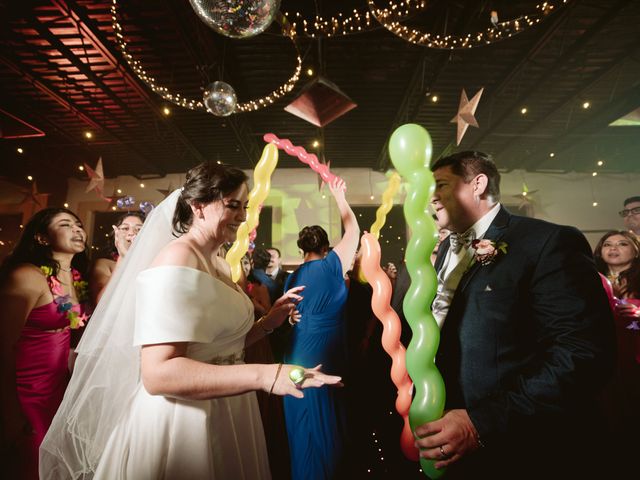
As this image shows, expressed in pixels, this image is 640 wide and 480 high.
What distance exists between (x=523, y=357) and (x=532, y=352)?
0.16ft

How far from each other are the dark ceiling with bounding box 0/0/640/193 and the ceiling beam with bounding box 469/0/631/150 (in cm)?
2

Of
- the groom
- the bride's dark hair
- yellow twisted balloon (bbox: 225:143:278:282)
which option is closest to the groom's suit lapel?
the groom

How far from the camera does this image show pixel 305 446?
260cm

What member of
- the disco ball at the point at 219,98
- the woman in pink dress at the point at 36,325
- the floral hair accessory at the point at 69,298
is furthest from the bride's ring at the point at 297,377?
the disco ball at the point at 219,98

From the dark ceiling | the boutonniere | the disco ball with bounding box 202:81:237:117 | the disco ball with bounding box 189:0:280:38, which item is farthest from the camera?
the dark ceiling

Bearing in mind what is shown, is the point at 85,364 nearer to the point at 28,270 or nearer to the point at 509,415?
the point at 28,270

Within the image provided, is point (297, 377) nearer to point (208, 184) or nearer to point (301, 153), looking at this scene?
point (208, 184)

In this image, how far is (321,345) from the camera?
2922mm

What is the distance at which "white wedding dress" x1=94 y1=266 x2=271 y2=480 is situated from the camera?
3.96ft

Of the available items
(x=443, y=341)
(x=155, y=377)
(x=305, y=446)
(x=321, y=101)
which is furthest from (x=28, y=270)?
(x=321, y=101)

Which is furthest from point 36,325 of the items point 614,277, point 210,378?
point 614,277

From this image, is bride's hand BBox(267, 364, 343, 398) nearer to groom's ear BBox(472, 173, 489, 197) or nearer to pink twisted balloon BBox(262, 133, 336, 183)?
groom's ear BBox(472, 173, 489, 197)

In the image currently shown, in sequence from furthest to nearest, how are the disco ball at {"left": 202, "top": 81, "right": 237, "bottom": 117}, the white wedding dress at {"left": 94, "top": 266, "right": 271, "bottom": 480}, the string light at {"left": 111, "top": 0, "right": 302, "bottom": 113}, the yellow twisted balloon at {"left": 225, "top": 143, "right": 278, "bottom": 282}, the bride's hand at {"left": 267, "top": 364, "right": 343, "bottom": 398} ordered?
the disco ball at {"left": 202, "top": 81, "right": 237, "bottom": 117} → the string light at {"left": 111, "top": 0, "right": 302, "bottom": 113} → the yellow twisted balloon at {"left": 225, "top": 143, "right": 278, "bottom": 282} → the white wedding dress at {"left": 94, "top": 266, "right": 271, "bottom": 480} → the bride's hand at {"left": 267, "top": 364, "right": 343, "bottom": 398}

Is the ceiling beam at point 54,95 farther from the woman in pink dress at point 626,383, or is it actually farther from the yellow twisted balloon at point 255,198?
the woman in pink dress at point 626,383
